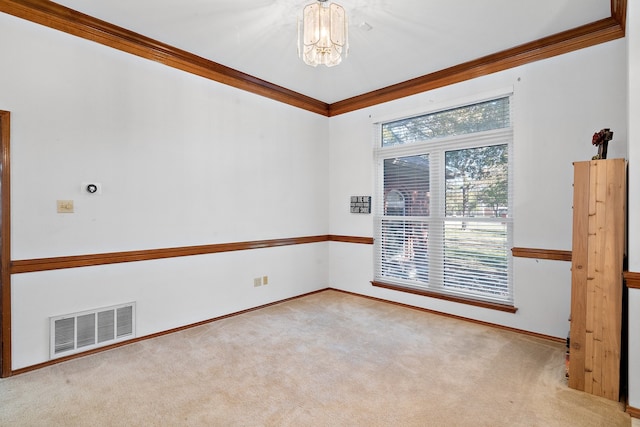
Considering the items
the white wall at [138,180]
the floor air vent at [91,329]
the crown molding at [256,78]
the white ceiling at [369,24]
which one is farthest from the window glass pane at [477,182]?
the floor air vent at [91,329]

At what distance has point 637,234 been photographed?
2096 millimetres

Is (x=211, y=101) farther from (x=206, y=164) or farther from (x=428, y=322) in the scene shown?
(x=428, y=322)

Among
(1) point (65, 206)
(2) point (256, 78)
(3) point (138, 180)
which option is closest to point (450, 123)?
(2) point (256, 78)

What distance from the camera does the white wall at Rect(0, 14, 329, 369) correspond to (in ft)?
8.60

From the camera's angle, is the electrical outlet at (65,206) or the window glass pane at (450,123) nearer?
the electrical outlet at (65,206)

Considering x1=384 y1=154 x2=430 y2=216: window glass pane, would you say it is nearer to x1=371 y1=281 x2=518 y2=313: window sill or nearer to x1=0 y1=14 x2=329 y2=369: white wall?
x1=371 y1=281 x2=518 y2=313: window sill

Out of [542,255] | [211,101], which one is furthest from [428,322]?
[211,101]

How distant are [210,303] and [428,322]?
248 cm

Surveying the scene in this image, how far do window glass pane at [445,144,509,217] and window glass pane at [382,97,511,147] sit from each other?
0.26m

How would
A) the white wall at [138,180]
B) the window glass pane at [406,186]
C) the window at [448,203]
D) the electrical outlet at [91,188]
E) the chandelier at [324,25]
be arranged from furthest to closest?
the window glass pane at [406,186], the window at [448,203], the electrical outlet at [91,188], the white wall at [138,180], the chandelier at [324,25]

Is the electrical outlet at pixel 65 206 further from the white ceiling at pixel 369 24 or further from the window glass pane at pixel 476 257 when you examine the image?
the window glass pane at pixel 476 257

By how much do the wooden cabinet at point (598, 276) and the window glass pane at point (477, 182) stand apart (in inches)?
45.0

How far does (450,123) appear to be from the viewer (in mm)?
3986

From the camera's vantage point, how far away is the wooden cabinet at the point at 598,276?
7.47 ft
